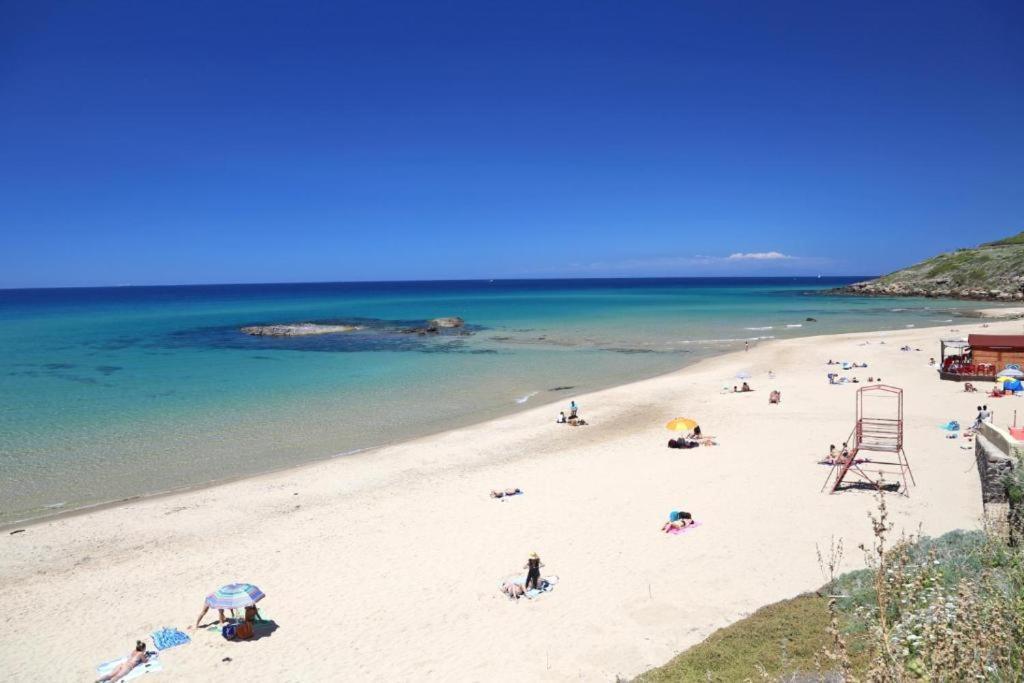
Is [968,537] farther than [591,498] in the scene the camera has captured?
No

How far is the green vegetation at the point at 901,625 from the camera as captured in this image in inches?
154

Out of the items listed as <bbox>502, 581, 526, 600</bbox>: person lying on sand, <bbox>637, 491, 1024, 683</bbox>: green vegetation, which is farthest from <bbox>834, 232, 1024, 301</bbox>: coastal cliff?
<bbox>502, 581, 526, 600</bbox>: person lying on sand

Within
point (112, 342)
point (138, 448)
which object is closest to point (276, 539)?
point (138, 448)

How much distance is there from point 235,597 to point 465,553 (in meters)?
4.62

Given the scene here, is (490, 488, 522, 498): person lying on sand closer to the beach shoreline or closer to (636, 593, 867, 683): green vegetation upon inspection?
the beach shoreline

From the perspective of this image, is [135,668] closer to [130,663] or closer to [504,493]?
[130,663]

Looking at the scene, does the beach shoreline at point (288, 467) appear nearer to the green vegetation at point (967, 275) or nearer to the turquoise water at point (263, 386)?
the turquoise water at point (263, 386)

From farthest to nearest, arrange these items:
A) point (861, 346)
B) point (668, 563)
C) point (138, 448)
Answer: point (861, 346)
point (138, 448)
point (668, 563)

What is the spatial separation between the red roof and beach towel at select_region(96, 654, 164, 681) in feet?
108

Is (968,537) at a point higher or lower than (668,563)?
higher

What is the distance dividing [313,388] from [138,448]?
444 inches

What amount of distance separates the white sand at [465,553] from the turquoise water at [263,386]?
9.95 feet

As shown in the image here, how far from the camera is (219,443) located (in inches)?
908

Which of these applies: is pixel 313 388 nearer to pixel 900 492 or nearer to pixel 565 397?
pixel 565 397
